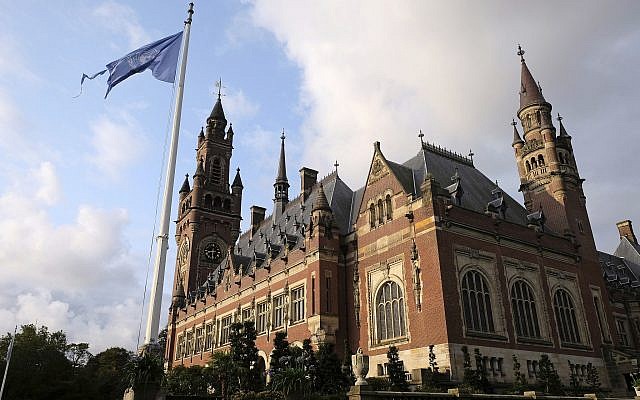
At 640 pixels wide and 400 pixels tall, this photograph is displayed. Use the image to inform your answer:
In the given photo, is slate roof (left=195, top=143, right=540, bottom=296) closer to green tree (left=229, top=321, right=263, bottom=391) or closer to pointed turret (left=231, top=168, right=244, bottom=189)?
green tree (left=229, top=321, right=263, bottom=391)

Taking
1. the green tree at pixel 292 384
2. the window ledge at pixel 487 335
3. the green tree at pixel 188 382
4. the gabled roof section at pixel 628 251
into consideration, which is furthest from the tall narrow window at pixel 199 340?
the gabled roof section at pixel 628 251

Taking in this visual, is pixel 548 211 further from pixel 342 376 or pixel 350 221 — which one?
pixel 342 376

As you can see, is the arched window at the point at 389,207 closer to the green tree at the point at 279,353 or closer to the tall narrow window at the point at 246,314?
the green tree at the point at 279,353

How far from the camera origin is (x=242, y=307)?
49281 mm

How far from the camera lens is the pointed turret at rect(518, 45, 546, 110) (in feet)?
158

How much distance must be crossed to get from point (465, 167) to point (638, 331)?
30.7 metres

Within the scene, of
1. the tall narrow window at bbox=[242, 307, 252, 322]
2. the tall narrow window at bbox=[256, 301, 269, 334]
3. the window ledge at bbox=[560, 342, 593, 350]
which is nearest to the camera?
the window ledge at bbox=[560, 342, 593, 350]

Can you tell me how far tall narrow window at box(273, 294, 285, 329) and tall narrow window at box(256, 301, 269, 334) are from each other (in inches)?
67.2

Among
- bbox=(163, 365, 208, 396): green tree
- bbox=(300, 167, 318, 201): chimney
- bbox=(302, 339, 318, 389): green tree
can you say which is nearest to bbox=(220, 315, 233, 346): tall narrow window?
bbox=(163, 365, 208, 396): green tree

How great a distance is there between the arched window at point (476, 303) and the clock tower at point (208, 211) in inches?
1736

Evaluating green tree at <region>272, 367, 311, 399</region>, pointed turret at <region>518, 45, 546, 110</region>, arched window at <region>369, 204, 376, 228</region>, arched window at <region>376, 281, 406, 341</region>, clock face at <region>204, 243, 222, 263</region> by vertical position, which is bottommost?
green tree at <region>272, 367, 311, 399</region>

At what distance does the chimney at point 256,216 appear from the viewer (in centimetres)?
6599

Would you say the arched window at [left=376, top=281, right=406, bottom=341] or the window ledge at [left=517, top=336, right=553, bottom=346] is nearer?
the arched window at [left=376, top=281, right=406, bottom=341]

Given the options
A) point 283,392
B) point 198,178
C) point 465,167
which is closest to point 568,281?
point 465,167
